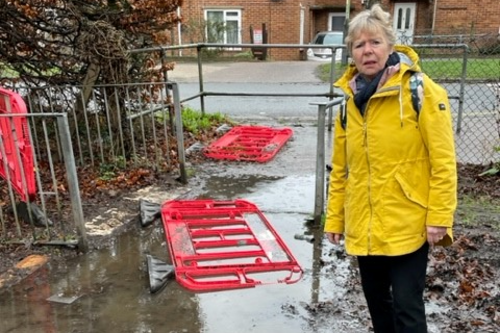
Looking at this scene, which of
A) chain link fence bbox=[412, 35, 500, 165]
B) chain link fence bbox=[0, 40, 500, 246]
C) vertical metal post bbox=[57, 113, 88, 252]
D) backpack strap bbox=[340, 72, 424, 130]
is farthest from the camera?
chain link fence bbox=[412, 35, 500, 165]

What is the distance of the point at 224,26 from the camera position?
77.2ft

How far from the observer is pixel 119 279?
3602 mm

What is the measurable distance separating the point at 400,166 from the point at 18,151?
9.77ft

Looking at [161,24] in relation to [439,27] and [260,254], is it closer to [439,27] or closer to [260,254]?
[260,254]

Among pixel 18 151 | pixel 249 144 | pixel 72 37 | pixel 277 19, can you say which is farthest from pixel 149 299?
pixel 277 19

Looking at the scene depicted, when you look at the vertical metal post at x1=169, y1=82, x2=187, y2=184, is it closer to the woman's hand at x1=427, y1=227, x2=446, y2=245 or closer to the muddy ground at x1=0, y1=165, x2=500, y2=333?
the muddy ground at x1=0, y1=165, x2=500, y2=333

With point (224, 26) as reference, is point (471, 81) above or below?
below

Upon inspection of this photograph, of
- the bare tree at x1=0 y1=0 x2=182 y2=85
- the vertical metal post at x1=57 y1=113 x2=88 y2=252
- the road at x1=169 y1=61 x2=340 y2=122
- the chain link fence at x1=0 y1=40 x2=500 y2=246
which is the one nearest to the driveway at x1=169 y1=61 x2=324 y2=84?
the road at x1=169 y1=61 x2=340 y2=122

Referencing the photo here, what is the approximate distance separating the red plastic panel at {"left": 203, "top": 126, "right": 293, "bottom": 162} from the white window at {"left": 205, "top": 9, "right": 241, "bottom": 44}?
53.0ft

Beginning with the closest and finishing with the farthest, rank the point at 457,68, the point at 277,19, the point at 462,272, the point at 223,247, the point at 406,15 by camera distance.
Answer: the point at 462,272
the point at 223,247
the point at 457,68
the point at 277,19
the point at 406,15

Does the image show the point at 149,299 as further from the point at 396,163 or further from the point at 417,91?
the point at 417,91

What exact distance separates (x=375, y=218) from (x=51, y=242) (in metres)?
2.73

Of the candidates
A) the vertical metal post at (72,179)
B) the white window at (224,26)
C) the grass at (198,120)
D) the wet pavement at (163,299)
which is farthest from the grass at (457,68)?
the white window at (224,26)

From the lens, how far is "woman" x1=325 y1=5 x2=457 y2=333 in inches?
83.9
